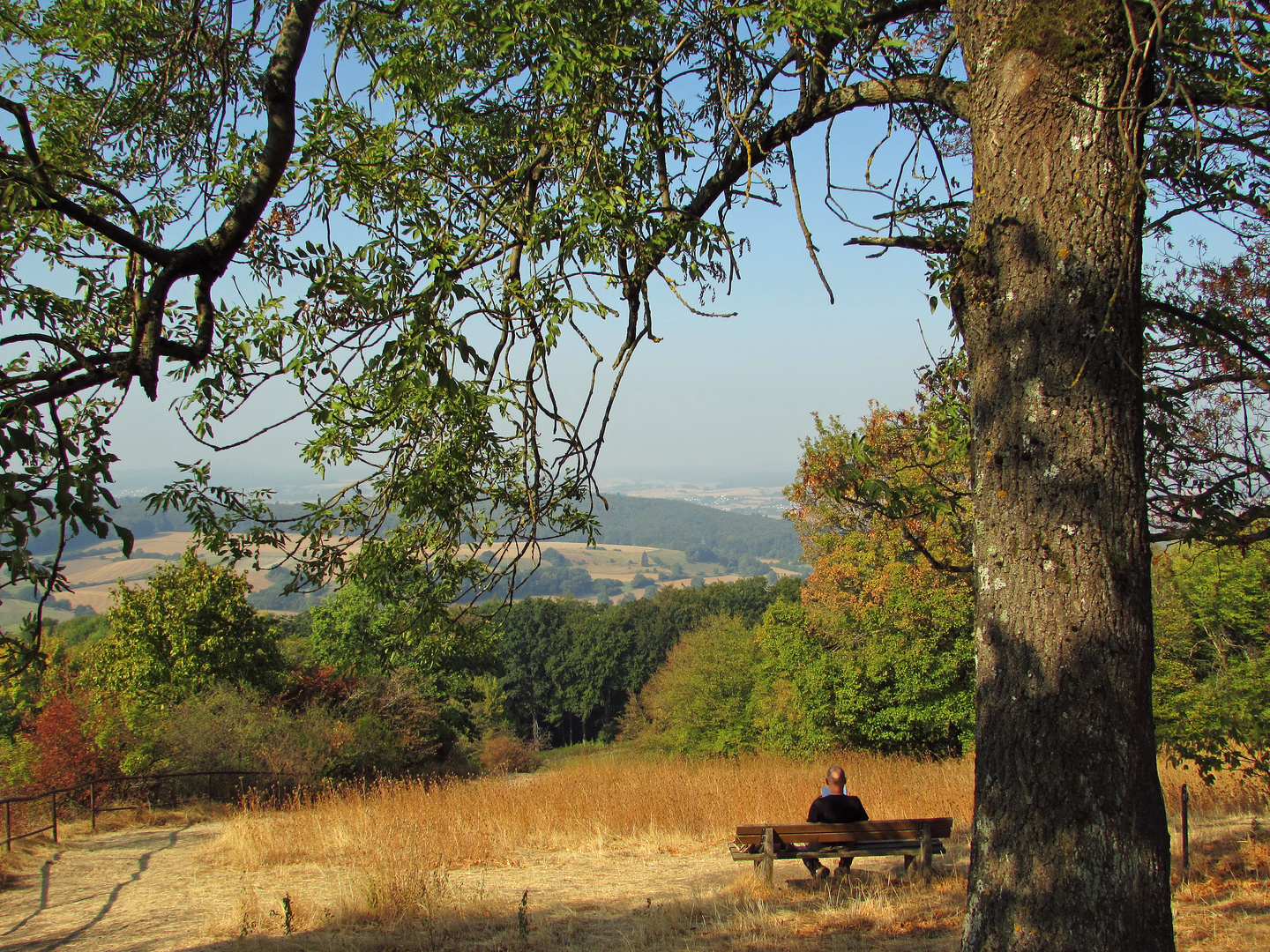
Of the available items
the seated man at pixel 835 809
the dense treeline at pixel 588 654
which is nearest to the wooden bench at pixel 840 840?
the seated man at pixel 835 809

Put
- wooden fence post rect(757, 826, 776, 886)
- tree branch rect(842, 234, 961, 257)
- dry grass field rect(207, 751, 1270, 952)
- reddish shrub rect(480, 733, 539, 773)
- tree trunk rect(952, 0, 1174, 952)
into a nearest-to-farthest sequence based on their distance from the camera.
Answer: tree trunk rect(952, 0, 1174, 952) → tree branch rect(842, 234, 961, 257) → dry grass field rect(207, 751, 1270, 952) → wooden fence post rect(757, 826, 776, 886) → reddish shrub rect(480, 733, 539, 773)

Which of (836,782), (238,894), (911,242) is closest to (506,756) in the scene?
(238,894)

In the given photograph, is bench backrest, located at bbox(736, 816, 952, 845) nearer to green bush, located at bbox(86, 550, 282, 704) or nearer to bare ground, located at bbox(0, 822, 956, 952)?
bare ground, located at bbox(0, 822, 956, 952)

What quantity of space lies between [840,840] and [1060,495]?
5.21m

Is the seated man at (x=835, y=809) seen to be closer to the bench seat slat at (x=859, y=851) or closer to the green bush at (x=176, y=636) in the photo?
the bench seat slat at (x=859, y=851)

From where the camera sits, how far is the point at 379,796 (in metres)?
12.8

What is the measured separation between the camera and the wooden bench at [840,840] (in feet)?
22.1

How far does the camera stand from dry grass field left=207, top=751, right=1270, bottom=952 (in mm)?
5676

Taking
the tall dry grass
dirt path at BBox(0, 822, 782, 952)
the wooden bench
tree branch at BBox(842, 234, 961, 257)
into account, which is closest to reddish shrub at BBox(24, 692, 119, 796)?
the tall dry grass

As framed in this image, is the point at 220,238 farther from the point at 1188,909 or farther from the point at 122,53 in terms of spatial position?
the point at 1188,909

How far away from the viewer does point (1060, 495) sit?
259 cm

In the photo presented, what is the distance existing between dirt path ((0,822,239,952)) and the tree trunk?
6379 mm

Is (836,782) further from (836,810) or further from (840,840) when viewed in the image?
(840,840)

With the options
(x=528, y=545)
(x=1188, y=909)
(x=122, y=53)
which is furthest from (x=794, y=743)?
(x=122, y=53)
